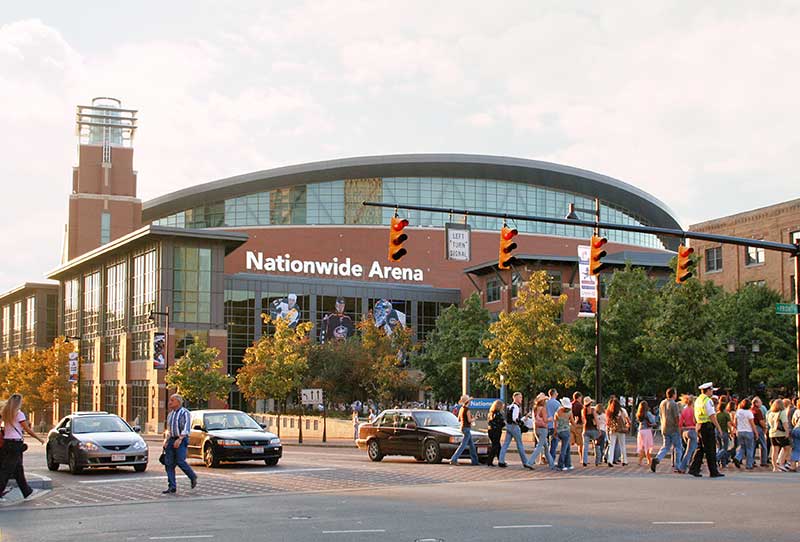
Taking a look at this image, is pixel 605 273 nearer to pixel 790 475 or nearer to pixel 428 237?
pixel 428 237

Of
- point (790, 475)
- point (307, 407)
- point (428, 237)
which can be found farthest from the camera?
point (428, 237)

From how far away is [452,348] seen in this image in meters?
67.6

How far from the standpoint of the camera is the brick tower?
101 meters

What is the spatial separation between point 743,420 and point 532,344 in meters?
20.8

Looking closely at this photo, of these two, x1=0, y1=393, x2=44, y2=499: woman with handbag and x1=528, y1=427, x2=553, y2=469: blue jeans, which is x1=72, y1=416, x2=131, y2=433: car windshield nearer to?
x1=0, y1=393, x2=44, y2=499: woman with handbag

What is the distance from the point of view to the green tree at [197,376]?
60.8 m

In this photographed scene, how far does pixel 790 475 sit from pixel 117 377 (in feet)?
199

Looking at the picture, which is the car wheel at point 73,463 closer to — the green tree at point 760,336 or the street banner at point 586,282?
the street banner at point 586,282

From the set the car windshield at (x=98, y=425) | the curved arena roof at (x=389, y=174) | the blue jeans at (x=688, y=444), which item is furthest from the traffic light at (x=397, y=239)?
the curved arena roof at (x=389, y=174)

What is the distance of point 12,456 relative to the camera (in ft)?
57.6

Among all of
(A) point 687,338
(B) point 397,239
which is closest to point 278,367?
(A) point 687,338

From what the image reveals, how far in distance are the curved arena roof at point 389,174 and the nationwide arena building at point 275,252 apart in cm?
15

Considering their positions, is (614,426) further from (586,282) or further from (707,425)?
(586,282)

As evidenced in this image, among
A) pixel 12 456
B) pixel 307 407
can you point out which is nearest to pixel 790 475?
pixel 12 456
